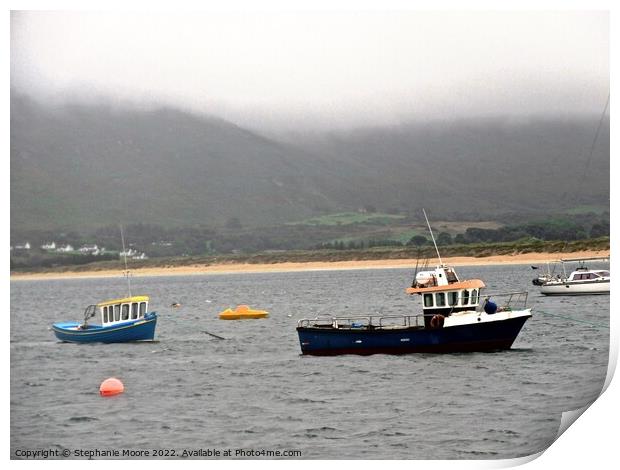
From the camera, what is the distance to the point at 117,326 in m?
41.9

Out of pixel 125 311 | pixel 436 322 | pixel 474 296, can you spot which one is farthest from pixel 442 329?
pixel 125 311

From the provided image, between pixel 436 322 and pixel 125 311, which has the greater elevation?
pixel 125 311

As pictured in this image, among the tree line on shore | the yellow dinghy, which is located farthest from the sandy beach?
the yellow dinghy

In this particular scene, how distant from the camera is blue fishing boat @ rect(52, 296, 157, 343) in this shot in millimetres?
41938

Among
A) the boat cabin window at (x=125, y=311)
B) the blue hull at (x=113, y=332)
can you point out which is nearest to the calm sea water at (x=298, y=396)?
the blue hull at (x=113, y=332)

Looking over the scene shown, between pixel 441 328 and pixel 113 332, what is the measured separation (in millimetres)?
14242

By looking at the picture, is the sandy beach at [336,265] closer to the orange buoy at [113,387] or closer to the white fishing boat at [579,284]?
the white fishing boat at [579,284]

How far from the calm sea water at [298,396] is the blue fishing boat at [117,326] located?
1.79 feet

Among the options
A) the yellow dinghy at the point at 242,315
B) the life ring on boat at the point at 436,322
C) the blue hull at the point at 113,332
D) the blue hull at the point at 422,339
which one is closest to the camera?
the life ring on boat at the point at 436,322

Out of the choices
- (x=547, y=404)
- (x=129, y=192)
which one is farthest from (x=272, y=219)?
(x=547, y=404)

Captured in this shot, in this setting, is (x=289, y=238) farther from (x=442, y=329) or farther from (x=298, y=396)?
(x=298, y=396)

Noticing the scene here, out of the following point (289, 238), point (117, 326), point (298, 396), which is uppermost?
point (289, 238)

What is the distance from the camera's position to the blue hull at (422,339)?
3525 cm

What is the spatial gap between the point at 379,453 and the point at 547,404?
6.08 metres
